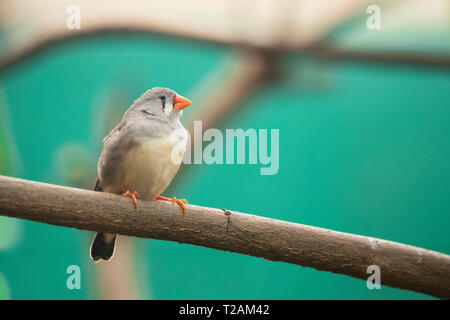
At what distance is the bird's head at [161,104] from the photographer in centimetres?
205

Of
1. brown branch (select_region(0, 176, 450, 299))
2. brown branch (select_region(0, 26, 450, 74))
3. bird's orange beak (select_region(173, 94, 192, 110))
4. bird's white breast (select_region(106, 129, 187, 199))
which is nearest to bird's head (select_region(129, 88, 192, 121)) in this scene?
bird's orange beak (select_region(173, 94, 192, 110))

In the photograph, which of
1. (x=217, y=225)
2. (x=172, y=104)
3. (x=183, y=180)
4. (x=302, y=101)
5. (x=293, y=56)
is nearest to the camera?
(x=217, y=225)

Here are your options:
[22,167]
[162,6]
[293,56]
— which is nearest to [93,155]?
[22,167]

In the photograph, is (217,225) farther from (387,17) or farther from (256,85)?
(387,17)

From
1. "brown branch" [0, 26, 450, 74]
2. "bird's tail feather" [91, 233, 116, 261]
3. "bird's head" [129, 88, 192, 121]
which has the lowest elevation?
"bird's tail feather" [91, 233, 116, 261]

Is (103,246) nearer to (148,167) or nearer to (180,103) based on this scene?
(148,167)

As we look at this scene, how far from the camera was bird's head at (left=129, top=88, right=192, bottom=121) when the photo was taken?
2.05 meters

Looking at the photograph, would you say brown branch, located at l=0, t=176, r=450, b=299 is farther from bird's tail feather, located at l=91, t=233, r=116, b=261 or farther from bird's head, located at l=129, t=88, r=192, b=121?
bird's head, located at l=129, t=88, r=192, b=121

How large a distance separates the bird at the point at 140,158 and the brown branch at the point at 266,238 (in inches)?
5.2

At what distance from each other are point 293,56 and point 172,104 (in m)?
1.22

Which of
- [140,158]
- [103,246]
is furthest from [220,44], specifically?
[103,246]

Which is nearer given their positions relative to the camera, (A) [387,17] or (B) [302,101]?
(A) [387,17]

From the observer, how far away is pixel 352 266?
1674 millimetres

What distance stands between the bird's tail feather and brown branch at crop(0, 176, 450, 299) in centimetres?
41
